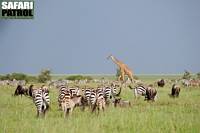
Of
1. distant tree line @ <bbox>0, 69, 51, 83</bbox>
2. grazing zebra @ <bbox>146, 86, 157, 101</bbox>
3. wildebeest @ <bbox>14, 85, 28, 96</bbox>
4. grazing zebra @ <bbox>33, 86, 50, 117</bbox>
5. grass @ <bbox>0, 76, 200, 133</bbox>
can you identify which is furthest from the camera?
distant tree line @ <bbox>0, 69, 51, 83</bbox>

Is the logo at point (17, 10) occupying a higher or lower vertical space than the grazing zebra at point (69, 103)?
higher

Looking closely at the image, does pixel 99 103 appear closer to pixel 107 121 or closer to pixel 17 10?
pixel 107 121

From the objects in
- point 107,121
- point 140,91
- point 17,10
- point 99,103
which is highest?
point 17,10

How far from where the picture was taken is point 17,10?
14625 mm

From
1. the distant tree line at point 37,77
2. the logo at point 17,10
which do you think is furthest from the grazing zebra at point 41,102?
the distant tree line at point 37,77

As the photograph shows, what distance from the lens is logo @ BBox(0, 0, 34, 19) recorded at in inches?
574

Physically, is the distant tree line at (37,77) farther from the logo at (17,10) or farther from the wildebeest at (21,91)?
the logo at (17,10)

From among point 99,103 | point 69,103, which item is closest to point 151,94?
point 99,103

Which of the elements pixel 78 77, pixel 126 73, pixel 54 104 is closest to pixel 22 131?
pixel 54 104

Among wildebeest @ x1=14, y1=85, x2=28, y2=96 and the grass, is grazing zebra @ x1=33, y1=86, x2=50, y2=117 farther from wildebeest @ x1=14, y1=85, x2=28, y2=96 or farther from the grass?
wildebeest @ x1=14, y1=85, x2=28, y2=96

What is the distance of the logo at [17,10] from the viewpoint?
1459cm

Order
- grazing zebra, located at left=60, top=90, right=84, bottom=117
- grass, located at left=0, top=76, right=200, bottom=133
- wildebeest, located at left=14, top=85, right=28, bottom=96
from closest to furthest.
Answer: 1. grass, located at left=0, top=76, right=200, bottom=133
2. grazing zebra, located at left=60, top=90, right=84, bottom=117
3. wildebeest, located at left=14, top=85, right=28, bottom=96

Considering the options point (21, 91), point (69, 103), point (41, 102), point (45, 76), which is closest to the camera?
point (69, 103)

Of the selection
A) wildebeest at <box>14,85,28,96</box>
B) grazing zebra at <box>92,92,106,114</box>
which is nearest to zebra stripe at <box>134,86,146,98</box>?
wildebeest at <box>14,85,28,96</box>
